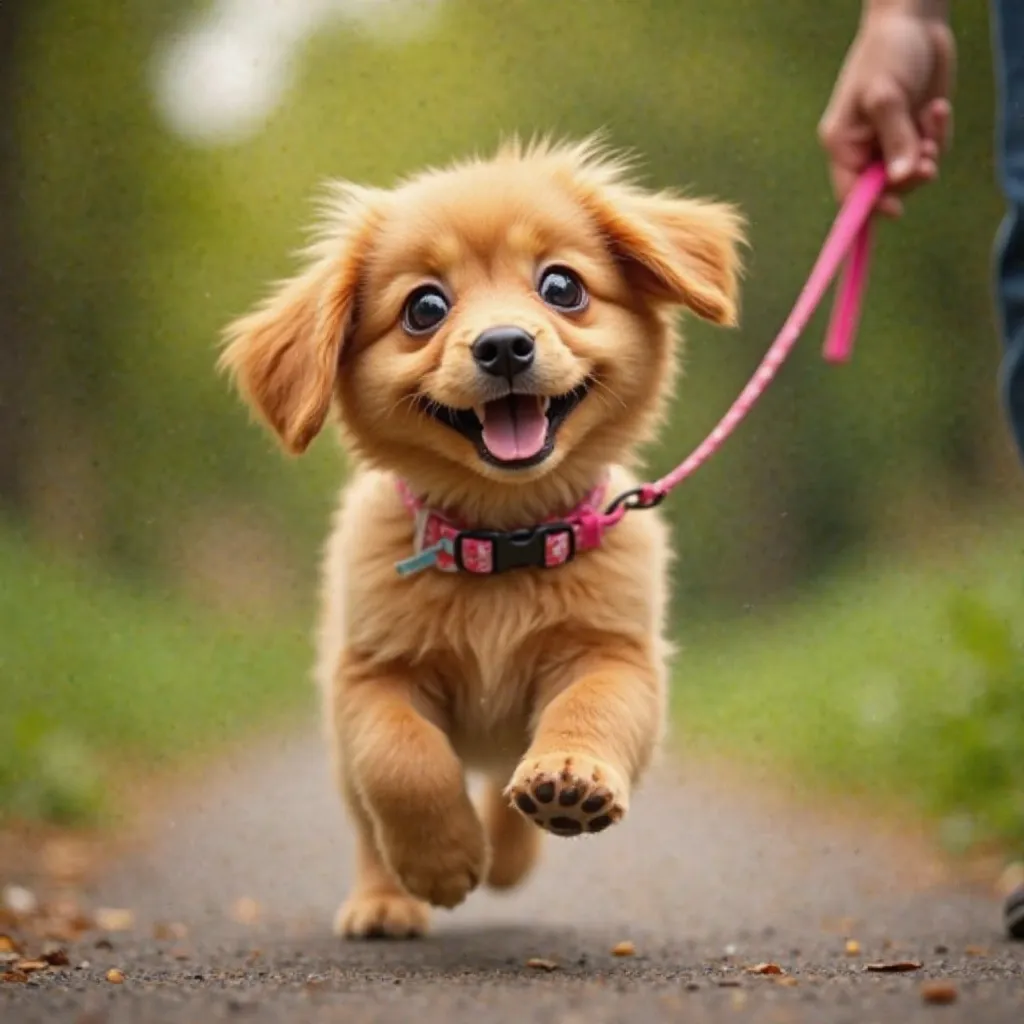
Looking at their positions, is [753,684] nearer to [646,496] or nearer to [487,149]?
Result: [487,149]

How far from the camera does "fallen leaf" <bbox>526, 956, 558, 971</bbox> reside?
9.31 ft

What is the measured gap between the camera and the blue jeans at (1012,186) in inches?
104

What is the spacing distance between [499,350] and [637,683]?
0.65 meters

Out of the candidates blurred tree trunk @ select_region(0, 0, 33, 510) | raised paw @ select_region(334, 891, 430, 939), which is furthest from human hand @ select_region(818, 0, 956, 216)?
blurred tree trunk @ select_region(0, 0, 33, 510)

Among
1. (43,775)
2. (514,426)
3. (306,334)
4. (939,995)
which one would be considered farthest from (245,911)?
(939,995)

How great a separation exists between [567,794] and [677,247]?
4.03 feet

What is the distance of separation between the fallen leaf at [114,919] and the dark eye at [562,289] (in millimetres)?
1745

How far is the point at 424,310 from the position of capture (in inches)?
122

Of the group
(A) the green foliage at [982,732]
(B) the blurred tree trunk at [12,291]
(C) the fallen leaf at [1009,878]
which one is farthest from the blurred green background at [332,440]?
(C) the fallen leaf at [1009,878]

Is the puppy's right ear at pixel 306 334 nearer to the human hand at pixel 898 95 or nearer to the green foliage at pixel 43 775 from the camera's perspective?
the human hand at pixel 898 95

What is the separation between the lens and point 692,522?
838cm

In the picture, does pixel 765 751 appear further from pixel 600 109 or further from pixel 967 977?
pixel 967 977

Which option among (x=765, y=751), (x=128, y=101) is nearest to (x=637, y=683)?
(x=765, y=751)

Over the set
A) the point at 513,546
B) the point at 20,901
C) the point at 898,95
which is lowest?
the point at 20,901
